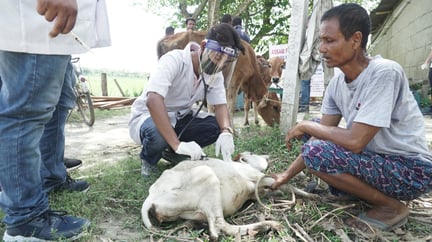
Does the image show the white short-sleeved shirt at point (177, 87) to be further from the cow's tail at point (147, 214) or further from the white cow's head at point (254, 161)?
the cow's tail at point (147, 214)

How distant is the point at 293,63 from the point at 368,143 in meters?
2.51

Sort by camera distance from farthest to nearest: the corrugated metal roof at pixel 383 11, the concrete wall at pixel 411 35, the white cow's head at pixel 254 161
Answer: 1. the corrugated metal roof at pixel 383 11
2. the concrete wall at pixel 411 35
3. the white cow's head at pixel 254 161

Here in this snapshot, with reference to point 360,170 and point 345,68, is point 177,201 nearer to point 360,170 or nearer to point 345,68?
point 360,170

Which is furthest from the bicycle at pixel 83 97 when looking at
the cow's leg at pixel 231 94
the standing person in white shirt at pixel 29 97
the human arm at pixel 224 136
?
the standing person in white shirt at pixel 29 97

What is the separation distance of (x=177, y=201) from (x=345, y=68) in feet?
4.78

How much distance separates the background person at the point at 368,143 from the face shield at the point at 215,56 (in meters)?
0.92

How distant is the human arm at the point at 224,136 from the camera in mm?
3244

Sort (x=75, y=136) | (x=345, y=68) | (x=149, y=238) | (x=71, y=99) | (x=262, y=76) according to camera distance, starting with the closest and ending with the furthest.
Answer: (x=149, y=238) < (x=345, y=68) < (x=71, y=99) < (x=75, y=136) < (x=262, y=76)

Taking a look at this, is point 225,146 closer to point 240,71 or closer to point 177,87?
point 177,87

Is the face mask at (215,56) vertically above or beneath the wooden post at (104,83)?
above

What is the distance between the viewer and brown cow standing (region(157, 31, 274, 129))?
6203 mm

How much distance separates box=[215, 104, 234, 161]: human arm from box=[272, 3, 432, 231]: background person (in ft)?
3.07

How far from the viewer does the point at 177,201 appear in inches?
89.7

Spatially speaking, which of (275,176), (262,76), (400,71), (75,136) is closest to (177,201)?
(275,176)
